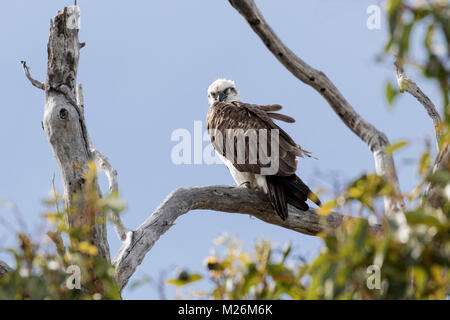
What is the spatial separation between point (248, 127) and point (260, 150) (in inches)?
13.7

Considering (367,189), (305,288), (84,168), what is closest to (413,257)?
(367,189)

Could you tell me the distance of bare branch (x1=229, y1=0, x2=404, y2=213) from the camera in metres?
4.13

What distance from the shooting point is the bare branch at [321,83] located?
13.6 ft

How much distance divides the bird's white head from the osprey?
0.76 metres

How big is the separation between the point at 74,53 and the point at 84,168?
87 centimetres

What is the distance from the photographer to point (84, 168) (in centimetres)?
451

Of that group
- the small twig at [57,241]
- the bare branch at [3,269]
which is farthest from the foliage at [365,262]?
the bare branch at [3,269]

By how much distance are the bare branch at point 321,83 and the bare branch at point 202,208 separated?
52 centimetres

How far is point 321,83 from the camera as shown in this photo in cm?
448

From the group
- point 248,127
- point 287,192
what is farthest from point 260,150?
point 287,192

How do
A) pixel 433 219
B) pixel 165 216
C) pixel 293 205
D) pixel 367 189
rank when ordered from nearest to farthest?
pixel 433 219, pixel 367 189, pixel 165 216, pixel 293 205

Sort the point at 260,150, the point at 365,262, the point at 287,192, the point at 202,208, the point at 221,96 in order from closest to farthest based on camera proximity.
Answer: the point at 365,262, the point at 202,208, the point at 287,192, the point at 260,150, the point at 221,96

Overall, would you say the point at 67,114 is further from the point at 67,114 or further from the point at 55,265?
the point at 55,265
